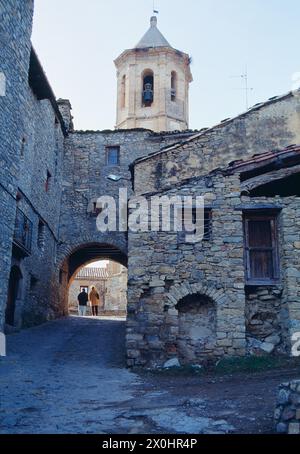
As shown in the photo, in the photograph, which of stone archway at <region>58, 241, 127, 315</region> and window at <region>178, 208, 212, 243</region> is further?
stone archway at <region>58, 241, 127, 315</region>

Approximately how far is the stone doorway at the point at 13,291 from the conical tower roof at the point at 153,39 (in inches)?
758

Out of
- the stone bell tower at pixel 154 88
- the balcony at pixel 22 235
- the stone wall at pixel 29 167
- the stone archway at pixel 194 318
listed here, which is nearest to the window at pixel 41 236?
the stone wall at pixel 29 167

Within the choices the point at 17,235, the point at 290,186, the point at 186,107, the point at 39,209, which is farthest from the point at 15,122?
the point at 186,107

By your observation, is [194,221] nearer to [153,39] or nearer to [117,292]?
A: [117,292]

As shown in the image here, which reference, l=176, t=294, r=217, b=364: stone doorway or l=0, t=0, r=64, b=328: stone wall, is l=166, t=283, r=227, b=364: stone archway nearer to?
l=176, t=294, r=217, b=364: stone doorway

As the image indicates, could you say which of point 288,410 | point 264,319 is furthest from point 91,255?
point 288,410

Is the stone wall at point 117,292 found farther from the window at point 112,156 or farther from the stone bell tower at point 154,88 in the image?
the window at point 112,156

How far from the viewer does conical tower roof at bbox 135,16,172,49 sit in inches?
1150

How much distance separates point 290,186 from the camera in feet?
35.6

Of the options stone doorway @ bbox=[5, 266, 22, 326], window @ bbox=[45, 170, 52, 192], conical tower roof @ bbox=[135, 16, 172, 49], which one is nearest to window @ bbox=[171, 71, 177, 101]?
conical tower roof @ bbox=[135, 16, 172, 49]

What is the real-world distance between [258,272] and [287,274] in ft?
2.20

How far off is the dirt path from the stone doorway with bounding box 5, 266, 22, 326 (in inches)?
104

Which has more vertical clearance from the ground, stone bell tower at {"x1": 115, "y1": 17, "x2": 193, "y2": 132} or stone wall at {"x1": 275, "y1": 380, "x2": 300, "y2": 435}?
stone bell tower at {"x1": 115, "y1": 17, "x2": 193, "y2": 132}

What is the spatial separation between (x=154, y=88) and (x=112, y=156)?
9.76m
